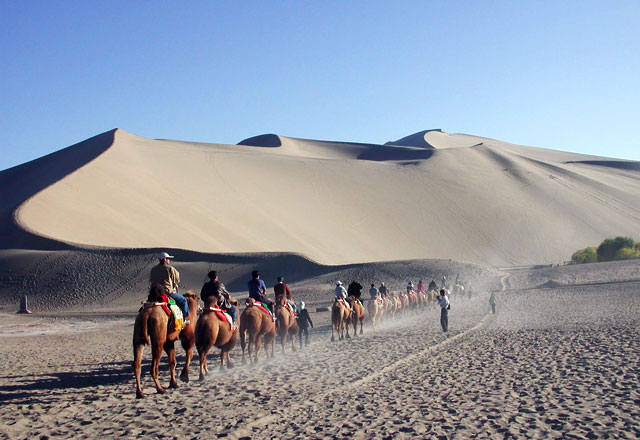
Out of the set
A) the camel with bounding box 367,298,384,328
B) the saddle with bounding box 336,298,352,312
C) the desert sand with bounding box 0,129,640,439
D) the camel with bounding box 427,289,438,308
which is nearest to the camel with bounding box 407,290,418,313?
the desert sand with bounding box 0,129,640,439

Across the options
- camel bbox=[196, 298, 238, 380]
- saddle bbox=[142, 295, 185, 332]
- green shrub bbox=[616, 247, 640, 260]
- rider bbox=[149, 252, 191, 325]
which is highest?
rider bbox=[149, 252, 191, 325]

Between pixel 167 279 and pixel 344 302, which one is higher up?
pixel 167 279

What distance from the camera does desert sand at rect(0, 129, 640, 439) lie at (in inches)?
359

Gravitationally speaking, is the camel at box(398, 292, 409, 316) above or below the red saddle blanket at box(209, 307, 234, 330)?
below

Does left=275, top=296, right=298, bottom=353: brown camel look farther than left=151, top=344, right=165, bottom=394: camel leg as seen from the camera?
Yes

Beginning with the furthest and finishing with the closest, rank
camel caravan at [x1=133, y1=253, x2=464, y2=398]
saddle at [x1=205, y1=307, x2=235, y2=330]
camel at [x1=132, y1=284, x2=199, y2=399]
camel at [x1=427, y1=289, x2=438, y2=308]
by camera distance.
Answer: camel at [x1=427, y1=289, x2=438, y2=308]
saddle at [x1=205, y1=307, x2=235, y2=330]
camel caravan at [x1=133, y1=253, x2=464, y2=398]
camel at [x1=132, y1=284, x2=199, y2=399]

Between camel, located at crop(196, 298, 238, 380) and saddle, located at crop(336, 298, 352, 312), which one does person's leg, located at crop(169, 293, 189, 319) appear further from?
saddle, located at crop(336, 298, 352, 312)

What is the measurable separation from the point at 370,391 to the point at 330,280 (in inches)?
1399

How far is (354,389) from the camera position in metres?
10.9

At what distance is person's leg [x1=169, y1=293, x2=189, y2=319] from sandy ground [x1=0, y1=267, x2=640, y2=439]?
131 centimetres

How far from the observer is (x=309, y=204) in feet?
275

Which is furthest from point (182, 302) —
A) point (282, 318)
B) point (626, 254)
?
point (626, 254)

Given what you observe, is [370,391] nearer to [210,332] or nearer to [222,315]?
[210,332]

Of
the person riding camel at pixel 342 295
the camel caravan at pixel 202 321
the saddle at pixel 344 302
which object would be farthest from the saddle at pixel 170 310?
the person riding camel at pixel 342 295
